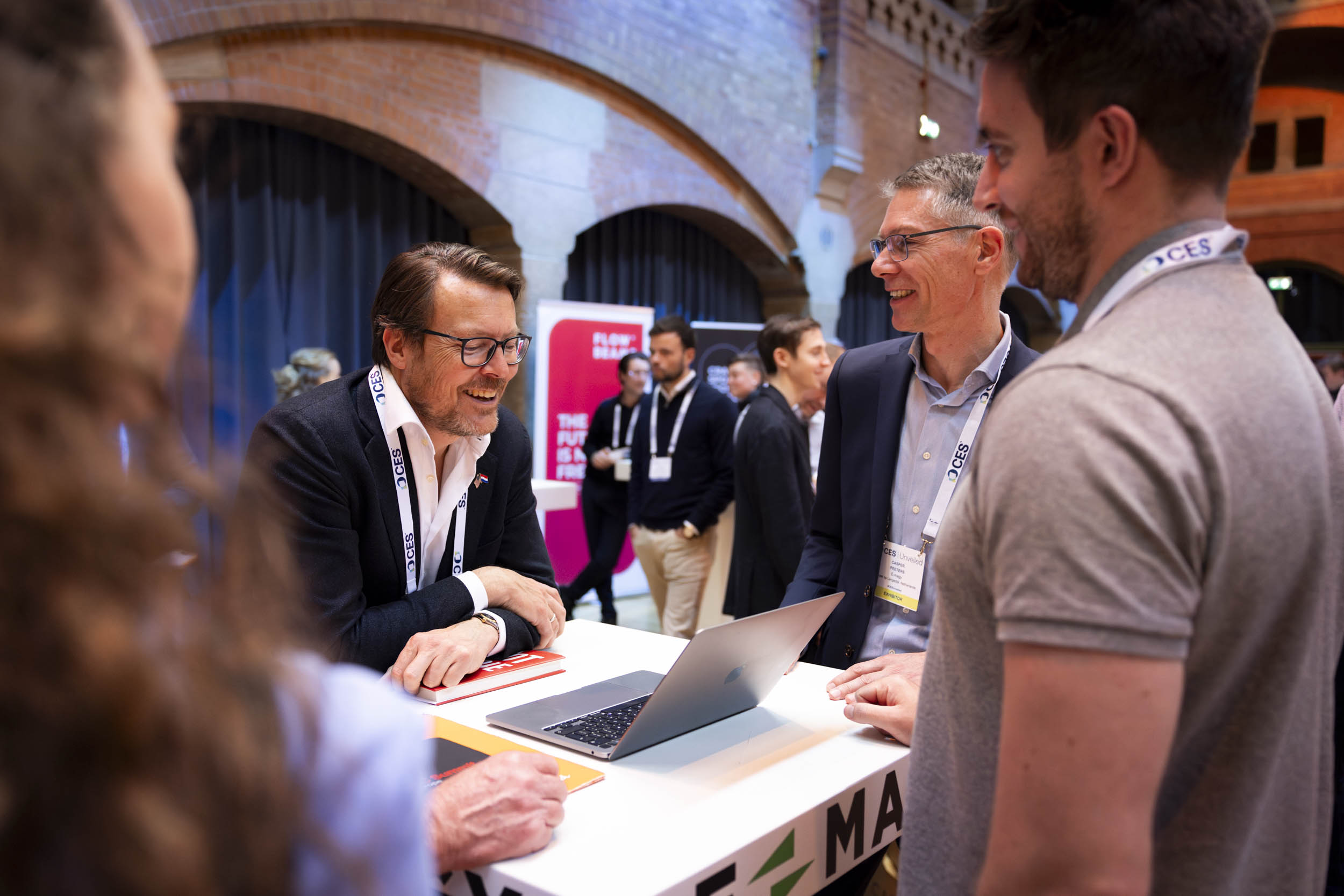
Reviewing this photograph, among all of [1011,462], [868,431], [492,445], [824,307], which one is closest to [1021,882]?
[1011,462]

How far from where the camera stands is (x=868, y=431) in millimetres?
1938

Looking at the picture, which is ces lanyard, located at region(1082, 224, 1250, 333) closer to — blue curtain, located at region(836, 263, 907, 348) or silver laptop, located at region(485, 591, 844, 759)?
silver laptop, located at region(485, 591, 844, 759)

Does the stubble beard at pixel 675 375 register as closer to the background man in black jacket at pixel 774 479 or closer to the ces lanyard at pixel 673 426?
the ces lanyard at pixel 673 426

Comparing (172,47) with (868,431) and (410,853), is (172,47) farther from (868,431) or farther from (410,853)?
(410,853)

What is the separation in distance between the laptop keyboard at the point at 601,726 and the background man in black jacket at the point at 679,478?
358 centimetres

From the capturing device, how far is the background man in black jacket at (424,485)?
63.4 inches

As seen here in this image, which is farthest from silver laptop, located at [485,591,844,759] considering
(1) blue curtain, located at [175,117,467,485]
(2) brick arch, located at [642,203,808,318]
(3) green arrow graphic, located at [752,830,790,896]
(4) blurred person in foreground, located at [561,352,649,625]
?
(2) brick arch, located at [642,203,808,318]

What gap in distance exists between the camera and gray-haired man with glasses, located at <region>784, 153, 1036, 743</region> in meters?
1.80

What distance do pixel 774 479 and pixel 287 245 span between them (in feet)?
11.1

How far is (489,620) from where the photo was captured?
1746mm

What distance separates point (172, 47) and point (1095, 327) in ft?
15.8

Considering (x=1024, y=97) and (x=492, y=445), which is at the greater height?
(x=1024, y=97)

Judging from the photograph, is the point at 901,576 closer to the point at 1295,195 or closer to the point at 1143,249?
the point at 1143,249

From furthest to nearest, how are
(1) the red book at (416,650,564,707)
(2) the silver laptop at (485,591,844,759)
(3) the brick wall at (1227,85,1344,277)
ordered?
(3) the brick wall at (1227,85,1344,277), (1) the red book at (416,650,564,707), (2) the silver laptop at (485,591,844,759)
